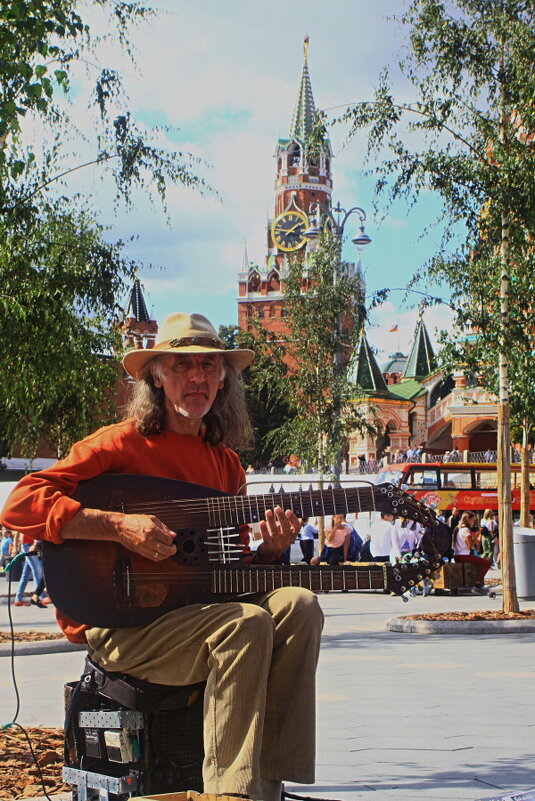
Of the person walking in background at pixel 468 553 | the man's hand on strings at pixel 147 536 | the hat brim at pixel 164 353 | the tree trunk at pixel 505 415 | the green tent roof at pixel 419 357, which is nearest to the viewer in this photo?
the man's hand on strings at pixel 147 536

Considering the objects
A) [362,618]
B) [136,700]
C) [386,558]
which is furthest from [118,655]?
[386,558]

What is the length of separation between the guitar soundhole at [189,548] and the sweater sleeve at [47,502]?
1.31ft

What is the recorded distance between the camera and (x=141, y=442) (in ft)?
14.7

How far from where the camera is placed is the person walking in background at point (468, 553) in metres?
21.5

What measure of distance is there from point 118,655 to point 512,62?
12.0 metres

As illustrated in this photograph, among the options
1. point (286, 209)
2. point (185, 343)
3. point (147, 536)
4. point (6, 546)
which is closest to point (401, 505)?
point (147, 536)

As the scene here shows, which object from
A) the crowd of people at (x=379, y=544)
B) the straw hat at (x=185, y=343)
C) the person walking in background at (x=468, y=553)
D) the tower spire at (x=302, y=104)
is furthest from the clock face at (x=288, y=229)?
the straw hat at (x=185, y=343)

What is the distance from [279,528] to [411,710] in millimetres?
3832

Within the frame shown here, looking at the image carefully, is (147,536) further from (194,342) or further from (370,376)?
(370,376)

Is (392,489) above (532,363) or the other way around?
the other way around

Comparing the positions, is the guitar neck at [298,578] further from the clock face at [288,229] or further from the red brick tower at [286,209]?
the clock face at [288,229]

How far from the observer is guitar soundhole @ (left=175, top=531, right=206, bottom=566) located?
13.6 feet

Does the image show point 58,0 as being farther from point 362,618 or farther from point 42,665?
point 362,618

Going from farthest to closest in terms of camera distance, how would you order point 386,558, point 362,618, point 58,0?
point 386,558 < point 362,618 < point 58,0
